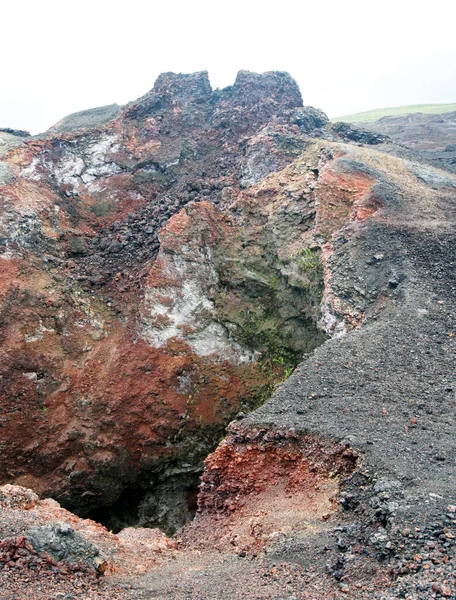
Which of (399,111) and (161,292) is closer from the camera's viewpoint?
(161,292)

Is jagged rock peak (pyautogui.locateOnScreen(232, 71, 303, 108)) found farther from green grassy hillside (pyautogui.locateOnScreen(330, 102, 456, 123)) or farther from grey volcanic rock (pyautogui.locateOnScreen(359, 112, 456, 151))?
green grassy hillside (pyautogui.locateOnScreen(330, 102, 456, 123))

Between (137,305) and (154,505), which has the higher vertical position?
(137,305)

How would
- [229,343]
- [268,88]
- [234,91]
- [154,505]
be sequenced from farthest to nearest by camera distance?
1. [234,91]
2. [268,88]
3. [229,343]
4. [154,505]

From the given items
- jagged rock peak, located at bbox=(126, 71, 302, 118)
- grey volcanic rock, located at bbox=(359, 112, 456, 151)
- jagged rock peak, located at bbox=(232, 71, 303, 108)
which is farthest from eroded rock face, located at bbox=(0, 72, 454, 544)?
grey volcanic rock, located at bbox=(359, 112, 456, 151)

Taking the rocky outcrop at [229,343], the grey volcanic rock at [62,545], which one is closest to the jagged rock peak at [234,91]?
the rocky outcrop at [229,343]

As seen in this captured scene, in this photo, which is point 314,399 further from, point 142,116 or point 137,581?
point 142,116

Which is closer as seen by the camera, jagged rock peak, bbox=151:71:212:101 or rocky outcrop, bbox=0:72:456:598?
rocky outcrop, bbox=0:72:456:598

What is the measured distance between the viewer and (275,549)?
24.0 ft

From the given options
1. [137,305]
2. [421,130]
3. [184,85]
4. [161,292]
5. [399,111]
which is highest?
[399,111]

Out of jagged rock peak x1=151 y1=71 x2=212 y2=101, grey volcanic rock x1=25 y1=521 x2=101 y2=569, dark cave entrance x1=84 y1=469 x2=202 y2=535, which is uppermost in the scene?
jagged rock peak x1=151 y1=71 x2=212 y2=101

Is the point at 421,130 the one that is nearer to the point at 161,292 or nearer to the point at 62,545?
the point at 161,292

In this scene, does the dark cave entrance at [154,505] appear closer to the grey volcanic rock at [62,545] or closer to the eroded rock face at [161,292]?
the eroded rock face at [161,292]

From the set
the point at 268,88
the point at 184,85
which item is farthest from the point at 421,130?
the point at 184,85

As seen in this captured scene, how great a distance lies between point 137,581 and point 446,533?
4.42 metres
